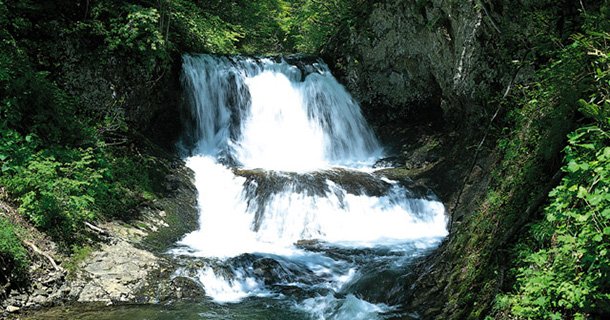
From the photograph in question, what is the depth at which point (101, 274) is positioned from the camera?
6516 millimetres

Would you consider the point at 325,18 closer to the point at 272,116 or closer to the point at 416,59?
the point at 416,59

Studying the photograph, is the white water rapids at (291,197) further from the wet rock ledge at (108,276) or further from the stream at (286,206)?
the wet rock ledge at (108,276)

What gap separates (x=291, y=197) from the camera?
9898 millimetres

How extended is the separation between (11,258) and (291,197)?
536cm

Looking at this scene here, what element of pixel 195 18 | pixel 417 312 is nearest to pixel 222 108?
pixel 195 18

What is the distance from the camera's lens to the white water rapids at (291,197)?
692cm

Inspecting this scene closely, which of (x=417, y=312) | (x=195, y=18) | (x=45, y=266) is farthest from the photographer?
(x=195, y=18)

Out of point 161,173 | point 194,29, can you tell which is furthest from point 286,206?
point 194,29

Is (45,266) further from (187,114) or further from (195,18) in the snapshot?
(195,18)

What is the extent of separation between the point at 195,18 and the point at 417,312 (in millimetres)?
11065

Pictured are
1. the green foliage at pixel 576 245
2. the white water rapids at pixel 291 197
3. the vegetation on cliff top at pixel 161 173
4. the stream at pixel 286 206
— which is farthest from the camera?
the white water rapids at pixel 291 197

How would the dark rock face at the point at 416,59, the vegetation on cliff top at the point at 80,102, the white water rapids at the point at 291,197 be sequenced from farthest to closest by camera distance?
1. the dark rock face at the point at 416,59
2. the white water rapids at the point at 291,197
3. the vegetation on cliff top at the point at 80,102

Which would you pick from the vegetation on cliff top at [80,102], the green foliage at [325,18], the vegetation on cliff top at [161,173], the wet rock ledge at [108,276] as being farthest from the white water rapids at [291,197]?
the green foliage at [325,18]

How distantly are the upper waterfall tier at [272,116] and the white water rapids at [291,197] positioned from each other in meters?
0.03
